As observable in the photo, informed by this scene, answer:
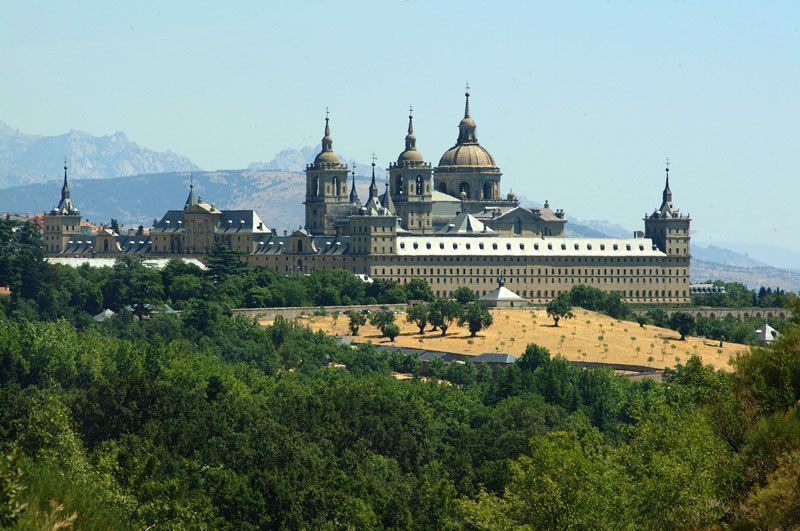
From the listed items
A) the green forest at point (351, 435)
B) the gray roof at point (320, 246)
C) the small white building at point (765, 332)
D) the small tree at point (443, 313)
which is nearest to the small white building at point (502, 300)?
the small tree at point (443, 313)

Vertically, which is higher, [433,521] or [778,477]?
[778,477]

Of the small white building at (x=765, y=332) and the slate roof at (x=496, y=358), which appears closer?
the slate roof at (x=496, y=358)

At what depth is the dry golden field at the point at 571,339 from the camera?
14150 cm

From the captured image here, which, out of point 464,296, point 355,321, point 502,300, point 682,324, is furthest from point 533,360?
point 502,300

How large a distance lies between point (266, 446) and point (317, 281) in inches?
3648

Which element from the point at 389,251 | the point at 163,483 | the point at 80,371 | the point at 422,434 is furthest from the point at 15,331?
the point at 389,251

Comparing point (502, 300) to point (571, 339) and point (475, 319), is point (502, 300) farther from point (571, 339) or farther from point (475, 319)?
point (571, 339)

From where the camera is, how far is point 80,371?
10638 cm

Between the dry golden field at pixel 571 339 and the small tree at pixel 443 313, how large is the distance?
823 millimetres

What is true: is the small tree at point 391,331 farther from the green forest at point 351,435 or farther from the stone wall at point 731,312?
the stone wall at point 731,312

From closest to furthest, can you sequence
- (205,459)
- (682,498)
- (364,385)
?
(682,498), (205,459), (364,385)

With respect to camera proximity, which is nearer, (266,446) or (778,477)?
(778,477)

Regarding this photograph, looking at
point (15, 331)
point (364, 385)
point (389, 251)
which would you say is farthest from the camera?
point (389, 251)

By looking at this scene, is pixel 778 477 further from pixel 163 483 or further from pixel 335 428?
pixel 335 428
